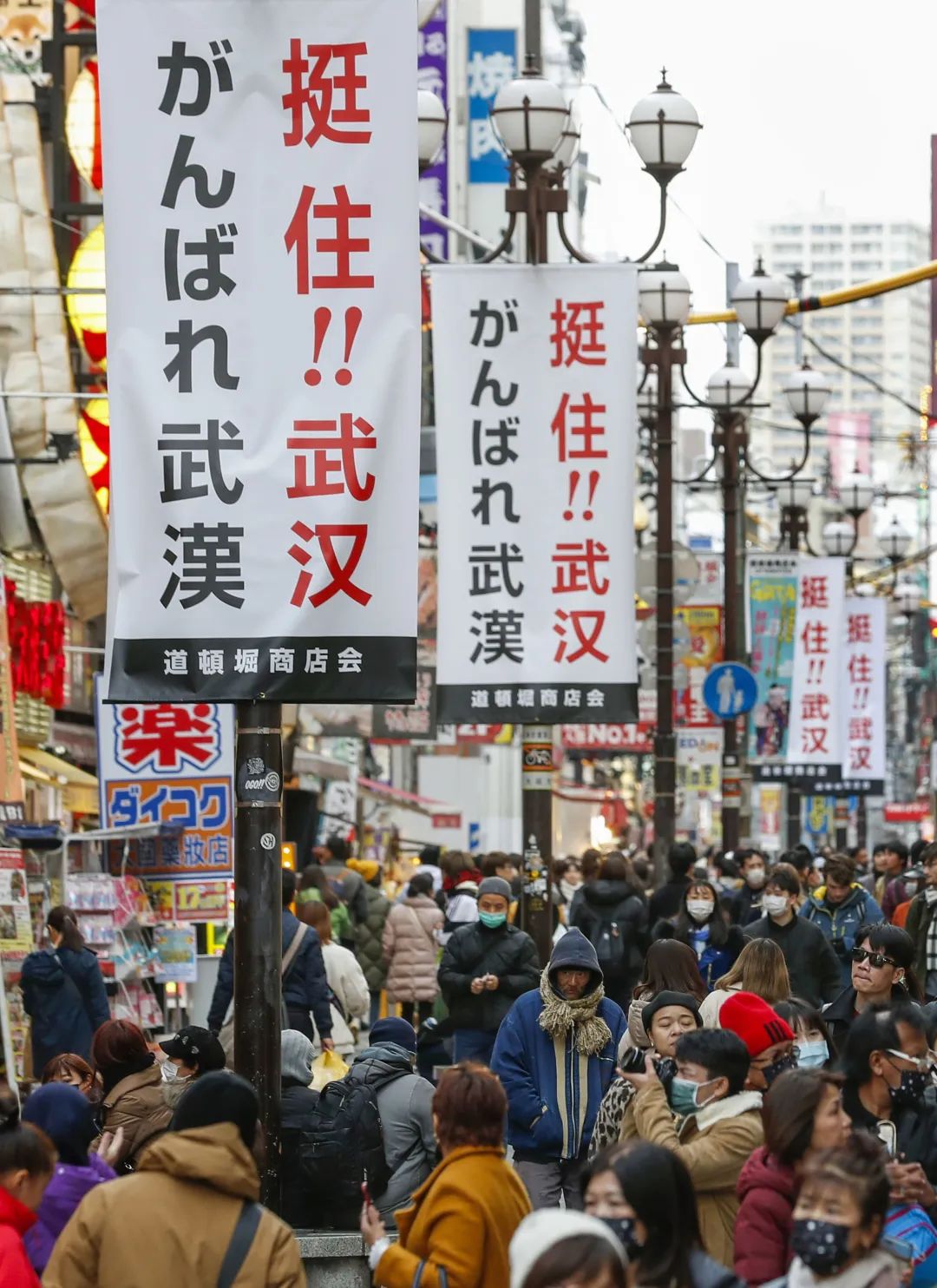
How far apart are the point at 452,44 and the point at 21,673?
43089 mm

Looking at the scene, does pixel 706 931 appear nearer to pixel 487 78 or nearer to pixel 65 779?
pixel 65 779

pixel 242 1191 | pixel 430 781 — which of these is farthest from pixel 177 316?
pixel 430 781

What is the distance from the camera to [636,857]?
31.6m

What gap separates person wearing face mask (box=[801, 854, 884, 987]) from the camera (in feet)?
51.8

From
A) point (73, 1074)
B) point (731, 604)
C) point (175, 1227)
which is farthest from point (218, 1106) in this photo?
point (731, 604)

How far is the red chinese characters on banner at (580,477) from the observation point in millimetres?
15867

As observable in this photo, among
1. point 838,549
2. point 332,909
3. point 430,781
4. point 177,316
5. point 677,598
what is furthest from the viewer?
point 430,781

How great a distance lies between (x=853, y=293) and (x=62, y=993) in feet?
26.4

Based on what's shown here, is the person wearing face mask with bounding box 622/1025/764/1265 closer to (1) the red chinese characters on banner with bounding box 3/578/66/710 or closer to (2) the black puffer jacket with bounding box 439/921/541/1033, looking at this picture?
(2) the black puffer jacket with bounding box 439/921/541/1033

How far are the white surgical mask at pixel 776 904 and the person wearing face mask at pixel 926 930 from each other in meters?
0.78

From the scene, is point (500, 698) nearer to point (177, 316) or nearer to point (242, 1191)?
point (177, 316)

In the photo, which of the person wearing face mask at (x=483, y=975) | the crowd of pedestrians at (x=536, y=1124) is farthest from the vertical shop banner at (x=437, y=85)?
the person wearing face mask at (x=483, y=975)

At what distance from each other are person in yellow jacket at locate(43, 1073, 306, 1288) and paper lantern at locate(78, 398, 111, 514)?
1942cm

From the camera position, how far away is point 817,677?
33.0 metres
